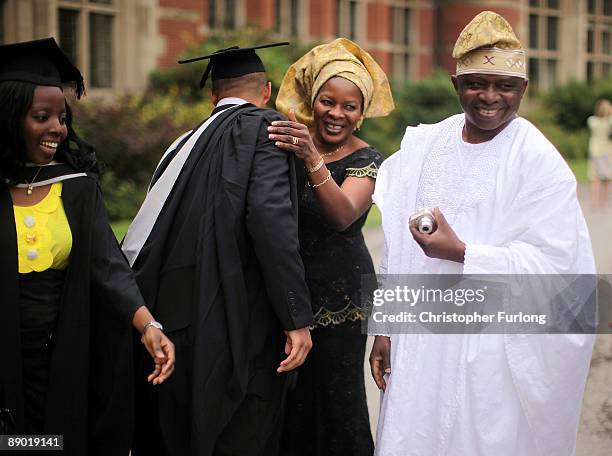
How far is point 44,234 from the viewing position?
9.58 ft

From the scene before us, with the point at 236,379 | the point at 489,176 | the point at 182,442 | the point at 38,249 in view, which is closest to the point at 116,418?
the point at 182,442

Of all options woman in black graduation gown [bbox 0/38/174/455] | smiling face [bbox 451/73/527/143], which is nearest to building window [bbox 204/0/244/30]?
woman in black graduation gown [bbox 0/38/174/455]

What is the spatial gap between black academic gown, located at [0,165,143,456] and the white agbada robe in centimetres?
98

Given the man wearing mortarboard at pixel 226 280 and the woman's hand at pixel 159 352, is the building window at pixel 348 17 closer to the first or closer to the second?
the man wearing mortarboard at pixel 226 280

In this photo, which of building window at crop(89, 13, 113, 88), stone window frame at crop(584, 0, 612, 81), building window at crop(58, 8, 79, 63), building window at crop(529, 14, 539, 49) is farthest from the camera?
stone window frame at crop(584, 0, 612, 81)

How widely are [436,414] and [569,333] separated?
1.69 ft

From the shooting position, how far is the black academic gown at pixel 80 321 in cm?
290

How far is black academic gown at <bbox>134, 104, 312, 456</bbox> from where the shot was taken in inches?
122

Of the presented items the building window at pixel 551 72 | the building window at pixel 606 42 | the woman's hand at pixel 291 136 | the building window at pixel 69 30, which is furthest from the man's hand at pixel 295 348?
the building window at pixel 606 42

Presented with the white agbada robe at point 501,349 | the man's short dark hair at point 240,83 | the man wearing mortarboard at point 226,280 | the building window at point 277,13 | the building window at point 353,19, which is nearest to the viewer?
the white agbada robe at point 501,349

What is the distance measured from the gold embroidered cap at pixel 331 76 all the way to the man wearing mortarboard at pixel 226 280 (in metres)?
0.46

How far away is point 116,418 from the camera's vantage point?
10.3ft

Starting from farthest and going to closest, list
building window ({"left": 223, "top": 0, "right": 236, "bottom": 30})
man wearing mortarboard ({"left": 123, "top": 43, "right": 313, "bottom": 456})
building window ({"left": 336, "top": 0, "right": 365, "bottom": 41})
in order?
building window ({"left": 336, "top": 0, "right": 365, "bottom": 41}), building window ({"left": 223, "top": 0, "right": 236, "bottom": 30}), man wearing mortarboard ({"left": 123, "top": 43, "right": 313, "bottom": 456})

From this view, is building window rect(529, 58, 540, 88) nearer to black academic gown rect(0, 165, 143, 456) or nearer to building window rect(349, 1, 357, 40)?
building window rect(349, 1, 357, 40)
